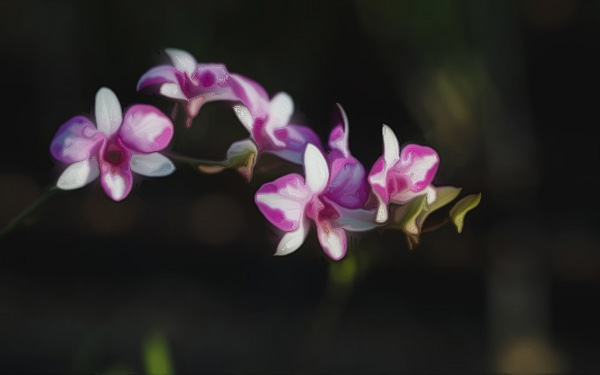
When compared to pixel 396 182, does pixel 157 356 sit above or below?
below

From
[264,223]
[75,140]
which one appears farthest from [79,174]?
[264,223]

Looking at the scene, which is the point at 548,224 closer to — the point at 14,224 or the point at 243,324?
the point at 243,324

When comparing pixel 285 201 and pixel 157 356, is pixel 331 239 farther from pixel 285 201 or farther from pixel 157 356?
pixel 157 356

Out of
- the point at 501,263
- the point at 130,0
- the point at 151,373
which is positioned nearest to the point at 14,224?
the point at 151,373

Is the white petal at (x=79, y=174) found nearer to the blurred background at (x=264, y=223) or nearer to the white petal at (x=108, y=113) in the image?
the white petal at (x=108, y=113)

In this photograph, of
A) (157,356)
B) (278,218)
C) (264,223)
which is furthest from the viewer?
(264,223)

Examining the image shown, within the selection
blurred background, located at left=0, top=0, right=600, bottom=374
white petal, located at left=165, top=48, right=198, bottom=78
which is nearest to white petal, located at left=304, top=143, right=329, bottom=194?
white petal, located at left=165, top=48, right=198, bottom=78
